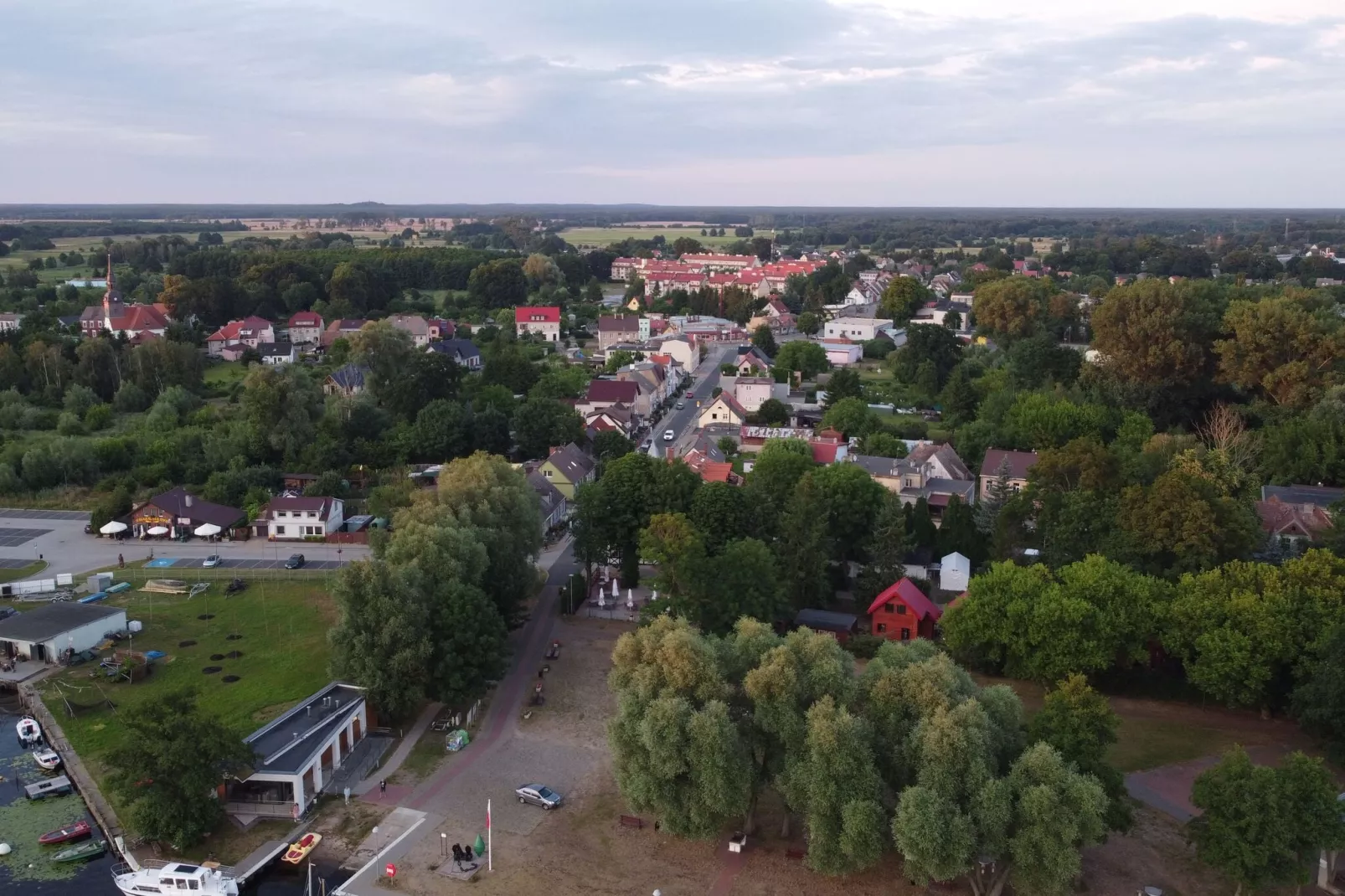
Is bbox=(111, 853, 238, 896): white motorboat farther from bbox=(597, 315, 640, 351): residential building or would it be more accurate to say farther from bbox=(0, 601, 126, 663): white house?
bbox=(597, 315, 640, 351): residential building

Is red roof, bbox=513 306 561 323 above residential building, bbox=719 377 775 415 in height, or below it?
above

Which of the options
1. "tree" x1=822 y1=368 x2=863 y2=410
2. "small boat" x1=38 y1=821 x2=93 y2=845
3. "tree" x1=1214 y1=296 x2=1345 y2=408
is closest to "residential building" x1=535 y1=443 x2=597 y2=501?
"tree" x1=822 y1=368 x2=863 y2=410

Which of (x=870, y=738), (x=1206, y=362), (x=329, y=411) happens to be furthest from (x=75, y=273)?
(x=870, y=738)

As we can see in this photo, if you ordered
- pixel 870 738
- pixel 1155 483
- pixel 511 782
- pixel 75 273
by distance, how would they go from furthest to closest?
pixel 75 273 → pixel 1155 483 → pixel 511 782 → pixel 870 738

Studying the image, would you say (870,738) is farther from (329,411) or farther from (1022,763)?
(329,411)

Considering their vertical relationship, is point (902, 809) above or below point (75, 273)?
below

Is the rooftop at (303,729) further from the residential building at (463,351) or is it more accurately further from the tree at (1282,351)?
the residential building at (463,351)
